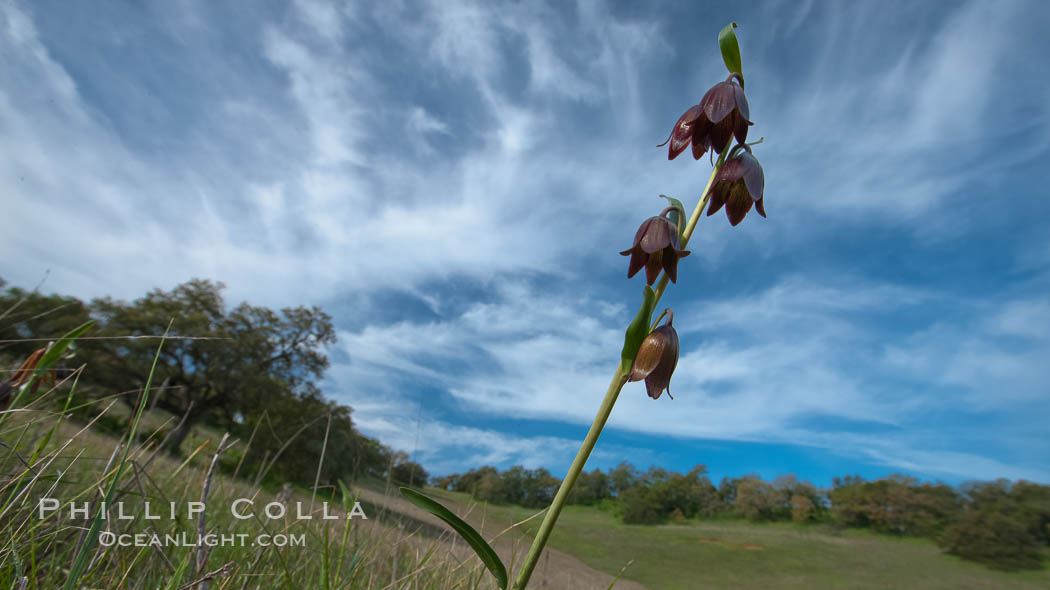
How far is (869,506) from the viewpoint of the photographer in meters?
5.77

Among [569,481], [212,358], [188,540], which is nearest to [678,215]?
[569,481]

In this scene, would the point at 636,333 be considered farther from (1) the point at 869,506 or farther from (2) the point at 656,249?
(1) the point at 869,506

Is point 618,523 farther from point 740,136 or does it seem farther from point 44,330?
point 44,330

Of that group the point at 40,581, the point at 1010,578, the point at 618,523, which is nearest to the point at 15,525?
the point at 40,581

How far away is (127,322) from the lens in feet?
43.7

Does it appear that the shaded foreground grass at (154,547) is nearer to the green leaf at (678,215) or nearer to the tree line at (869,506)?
the green leaf at (678,215)

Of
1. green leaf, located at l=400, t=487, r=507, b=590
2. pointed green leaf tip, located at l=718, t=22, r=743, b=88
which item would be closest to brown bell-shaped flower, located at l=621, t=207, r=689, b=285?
pointed green leaf tip, located at l=718, t=22, r=743, b=88

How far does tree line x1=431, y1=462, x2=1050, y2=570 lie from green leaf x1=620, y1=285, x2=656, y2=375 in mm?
2824

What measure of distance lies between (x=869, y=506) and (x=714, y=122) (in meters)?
6.71

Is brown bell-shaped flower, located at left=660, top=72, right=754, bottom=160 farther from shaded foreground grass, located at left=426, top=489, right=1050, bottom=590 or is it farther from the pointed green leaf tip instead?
shaded foreground grass, located at left=426, top=489, right=1050, bottom=590

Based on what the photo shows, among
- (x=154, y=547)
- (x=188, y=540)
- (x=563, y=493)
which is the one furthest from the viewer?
(x=188, y=540)

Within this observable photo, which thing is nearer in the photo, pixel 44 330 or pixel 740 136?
pixel 740 136

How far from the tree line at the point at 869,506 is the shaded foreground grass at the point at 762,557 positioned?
0.11 metres

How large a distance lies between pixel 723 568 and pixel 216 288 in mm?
16162
